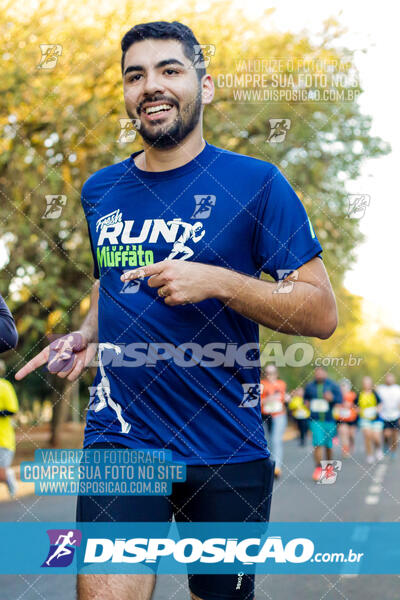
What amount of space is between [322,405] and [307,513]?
13.0 ft

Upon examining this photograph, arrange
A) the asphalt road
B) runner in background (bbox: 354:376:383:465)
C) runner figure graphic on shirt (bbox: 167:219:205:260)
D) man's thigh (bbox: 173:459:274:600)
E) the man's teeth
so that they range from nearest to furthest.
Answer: man's thigh (bbox: 173:459:274:600), runner figure graphic on shirt (bbox: 167:219:205:260), the man's teeth, the asphalt road, runner in background (bbox: 354:376:383:465)

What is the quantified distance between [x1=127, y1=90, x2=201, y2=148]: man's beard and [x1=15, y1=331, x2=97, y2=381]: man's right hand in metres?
0.73

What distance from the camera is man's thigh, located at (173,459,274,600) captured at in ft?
8.83

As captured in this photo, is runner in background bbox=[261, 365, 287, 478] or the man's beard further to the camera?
runner in background bbox=[261, 365, 287, 478]

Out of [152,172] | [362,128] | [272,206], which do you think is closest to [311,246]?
[272,206]

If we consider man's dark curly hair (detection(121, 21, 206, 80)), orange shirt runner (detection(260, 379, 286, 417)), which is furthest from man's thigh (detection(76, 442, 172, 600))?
orange shirt runner (detection(260, 379, 286, 417))

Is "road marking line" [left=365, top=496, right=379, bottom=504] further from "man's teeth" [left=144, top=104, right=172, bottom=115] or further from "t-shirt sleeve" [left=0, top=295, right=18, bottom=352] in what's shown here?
"man's teeth" [left=144, top=104, right=172, bottom=115]

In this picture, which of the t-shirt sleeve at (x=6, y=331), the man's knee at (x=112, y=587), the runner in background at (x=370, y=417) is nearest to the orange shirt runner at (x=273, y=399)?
the runner in background at (x=370, y=417)

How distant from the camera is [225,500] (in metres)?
2.71

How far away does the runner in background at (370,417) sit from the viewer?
52.0ft

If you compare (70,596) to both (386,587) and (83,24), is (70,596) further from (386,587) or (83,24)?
(83,24)

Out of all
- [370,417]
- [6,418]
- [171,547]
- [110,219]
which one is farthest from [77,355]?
[370,417]

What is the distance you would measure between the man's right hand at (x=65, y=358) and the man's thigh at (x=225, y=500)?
58 cm

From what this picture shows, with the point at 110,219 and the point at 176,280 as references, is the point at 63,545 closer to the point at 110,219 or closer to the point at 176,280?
the point at 110,219
